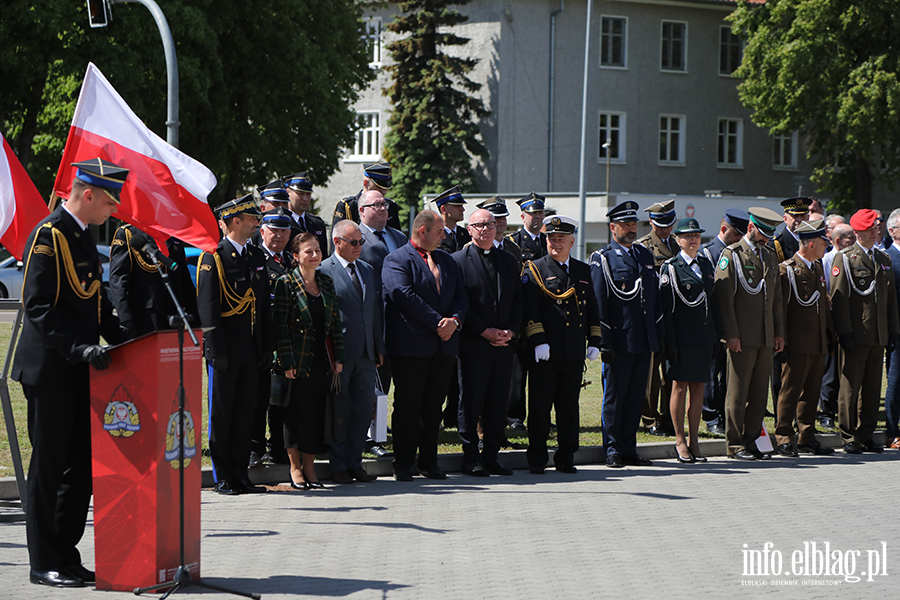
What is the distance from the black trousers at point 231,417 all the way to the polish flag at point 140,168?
3.83 ft

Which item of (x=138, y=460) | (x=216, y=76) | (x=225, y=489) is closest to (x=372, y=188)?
(x=225, y=489)

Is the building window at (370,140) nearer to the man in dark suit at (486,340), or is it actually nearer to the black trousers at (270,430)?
the man in dark suit at (486,340)

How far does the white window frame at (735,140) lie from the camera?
48.9 meters

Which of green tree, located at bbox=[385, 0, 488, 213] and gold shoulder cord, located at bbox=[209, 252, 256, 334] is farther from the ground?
green tree, located at bbox=[385, 0, 488, 213]

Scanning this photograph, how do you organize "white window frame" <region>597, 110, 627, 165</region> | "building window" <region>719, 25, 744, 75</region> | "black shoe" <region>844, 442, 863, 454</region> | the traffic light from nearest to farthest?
"black shoe" <region>844, 442, 863, 454</region> → the traffic light → "white window frame" <region>597, 110, 627, 165</region> → "building window" <region>719, 25, 744, 75</region>

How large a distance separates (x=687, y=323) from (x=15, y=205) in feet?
20.6

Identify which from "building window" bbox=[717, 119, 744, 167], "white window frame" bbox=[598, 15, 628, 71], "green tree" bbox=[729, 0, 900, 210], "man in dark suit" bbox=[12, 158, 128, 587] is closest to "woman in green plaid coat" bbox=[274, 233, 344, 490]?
"man in dark suit" bbox=[12, 158, 128, 587]

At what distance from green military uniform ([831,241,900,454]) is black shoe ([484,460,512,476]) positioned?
13.6ft

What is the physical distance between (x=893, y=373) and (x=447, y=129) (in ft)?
105

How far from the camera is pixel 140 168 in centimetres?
809

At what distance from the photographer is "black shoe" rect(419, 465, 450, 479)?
991cm

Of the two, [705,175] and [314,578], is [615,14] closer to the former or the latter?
[705,175]

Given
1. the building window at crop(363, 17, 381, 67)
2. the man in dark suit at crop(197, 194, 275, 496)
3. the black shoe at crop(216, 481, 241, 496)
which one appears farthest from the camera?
the building window at crop(363, 17, 381, 67)

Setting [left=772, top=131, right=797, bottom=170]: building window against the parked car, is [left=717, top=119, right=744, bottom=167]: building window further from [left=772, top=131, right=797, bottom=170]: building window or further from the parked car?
the parked car
